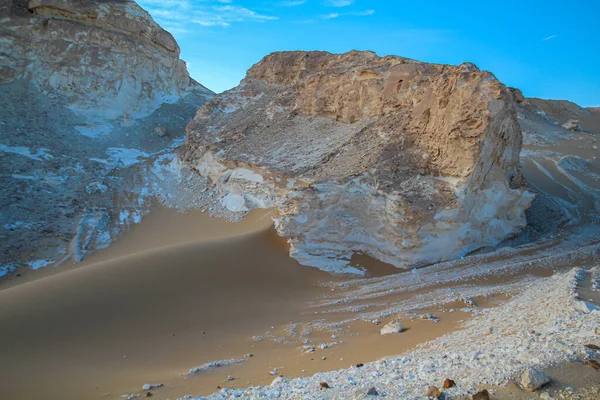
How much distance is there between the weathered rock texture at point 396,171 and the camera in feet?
31.6

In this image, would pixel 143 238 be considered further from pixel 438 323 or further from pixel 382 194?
pixel 438 323

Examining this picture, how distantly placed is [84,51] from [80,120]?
3.64m

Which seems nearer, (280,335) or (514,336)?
(514,336)

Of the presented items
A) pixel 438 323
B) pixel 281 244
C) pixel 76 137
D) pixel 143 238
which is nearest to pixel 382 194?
pixel 281 244

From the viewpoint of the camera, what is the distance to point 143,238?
42.3 ft

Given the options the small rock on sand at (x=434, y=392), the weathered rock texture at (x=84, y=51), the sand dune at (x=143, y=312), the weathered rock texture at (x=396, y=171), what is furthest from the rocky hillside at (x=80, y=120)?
the small rock on sand at (x=434, y=392)

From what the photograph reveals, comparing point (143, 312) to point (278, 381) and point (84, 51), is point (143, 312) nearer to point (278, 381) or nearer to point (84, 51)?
point (278, 381)

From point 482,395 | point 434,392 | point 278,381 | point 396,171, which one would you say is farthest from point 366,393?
point 396,171

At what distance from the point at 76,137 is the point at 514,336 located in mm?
17835

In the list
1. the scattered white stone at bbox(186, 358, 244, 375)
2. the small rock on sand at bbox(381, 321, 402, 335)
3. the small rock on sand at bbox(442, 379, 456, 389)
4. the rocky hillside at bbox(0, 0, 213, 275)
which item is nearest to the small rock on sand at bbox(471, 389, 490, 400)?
the small rock on sand at bbox(442, 379, 456, 389)

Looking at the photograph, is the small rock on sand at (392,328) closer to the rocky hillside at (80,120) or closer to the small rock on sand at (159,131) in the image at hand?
the rocky hillside at (80,120)

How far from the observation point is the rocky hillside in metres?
12.5

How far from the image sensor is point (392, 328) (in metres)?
6.26

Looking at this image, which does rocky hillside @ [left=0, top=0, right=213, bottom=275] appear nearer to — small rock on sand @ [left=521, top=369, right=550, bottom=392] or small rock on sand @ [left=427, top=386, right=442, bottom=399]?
small rock on sand @ [left=427, top=386, right=442, bottom=399]
